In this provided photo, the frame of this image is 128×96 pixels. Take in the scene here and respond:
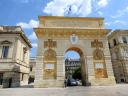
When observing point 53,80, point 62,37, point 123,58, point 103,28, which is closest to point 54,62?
point 53,80

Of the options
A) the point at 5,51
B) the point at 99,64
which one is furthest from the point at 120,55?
the point at 5,51

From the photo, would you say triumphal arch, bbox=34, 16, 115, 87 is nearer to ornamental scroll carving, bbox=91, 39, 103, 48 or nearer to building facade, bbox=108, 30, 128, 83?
ornamental scroll carving, bbox=91, 39, 103, 48

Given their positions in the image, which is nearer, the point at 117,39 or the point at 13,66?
the point at 13,66

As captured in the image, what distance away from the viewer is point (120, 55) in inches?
1150

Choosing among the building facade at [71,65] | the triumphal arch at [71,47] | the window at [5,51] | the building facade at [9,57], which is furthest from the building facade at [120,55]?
the building facade at [71,65]

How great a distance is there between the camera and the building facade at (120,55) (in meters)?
Answer: 28.6

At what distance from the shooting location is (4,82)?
18.3 metres

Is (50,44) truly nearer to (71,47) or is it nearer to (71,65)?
(71,47)

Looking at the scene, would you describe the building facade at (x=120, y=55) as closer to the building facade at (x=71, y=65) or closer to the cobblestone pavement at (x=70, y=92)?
the cobblestone pavement at (x=70, y=92)

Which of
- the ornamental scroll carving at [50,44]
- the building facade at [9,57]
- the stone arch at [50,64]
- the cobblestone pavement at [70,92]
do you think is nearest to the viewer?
the cobblestone pavement at [70,92]

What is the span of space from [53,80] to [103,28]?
10.5 meters

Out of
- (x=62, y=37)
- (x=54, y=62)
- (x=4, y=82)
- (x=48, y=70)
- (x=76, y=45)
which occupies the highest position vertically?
(x=62, y=37)

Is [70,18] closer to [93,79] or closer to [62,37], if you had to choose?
[62,37]

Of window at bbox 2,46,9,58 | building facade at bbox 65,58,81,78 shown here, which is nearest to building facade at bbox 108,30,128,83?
window at bbox 2,46,9,58
